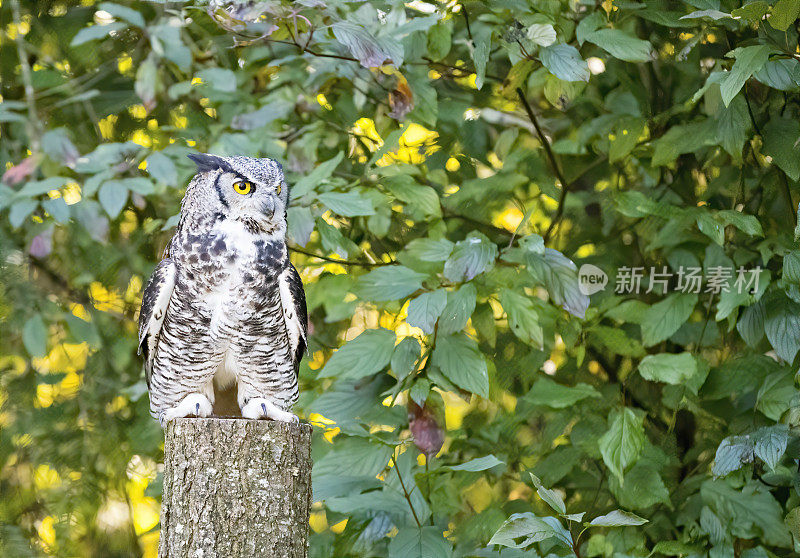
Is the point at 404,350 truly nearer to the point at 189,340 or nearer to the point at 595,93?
the point at 189,340

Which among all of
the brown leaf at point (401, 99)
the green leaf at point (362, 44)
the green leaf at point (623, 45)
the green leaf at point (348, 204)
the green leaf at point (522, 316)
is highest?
the green leaf at point (362, 44)

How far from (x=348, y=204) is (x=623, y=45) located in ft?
2.57

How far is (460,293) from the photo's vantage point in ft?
5.70

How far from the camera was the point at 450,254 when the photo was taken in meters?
1.78

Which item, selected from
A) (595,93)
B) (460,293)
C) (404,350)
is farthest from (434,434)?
(595,93)

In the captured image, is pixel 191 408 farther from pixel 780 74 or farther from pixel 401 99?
pixel 780 74

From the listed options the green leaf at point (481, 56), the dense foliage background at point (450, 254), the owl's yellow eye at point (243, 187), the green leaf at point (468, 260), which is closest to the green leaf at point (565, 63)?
the dense foliage background at point (450, 254)

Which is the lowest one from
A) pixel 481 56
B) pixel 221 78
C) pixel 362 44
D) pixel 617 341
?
pixel 617 341

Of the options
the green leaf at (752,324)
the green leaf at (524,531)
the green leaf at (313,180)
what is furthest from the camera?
the green leaf at (752,324)

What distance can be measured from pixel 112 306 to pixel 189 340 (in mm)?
1272

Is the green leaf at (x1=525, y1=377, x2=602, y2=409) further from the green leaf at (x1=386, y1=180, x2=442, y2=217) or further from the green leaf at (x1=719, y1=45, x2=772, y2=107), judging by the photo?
the green leaf at (x1=719, y1=45, x2=772, y2=107)

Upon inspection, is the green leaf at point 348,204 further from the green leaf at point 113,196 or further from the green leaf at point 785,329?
the green leaf at point 785,329

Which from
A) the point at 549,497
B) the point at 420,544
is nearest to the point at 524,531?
the point at 549,497

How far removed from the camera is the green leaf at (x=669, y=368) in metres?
1.88
